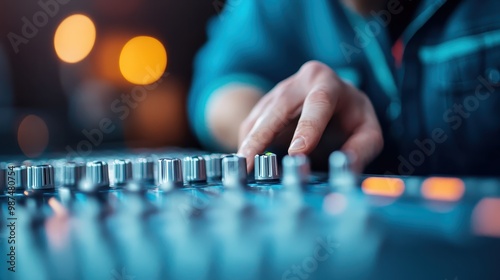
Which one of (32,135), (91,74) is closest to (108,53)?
(91,74)

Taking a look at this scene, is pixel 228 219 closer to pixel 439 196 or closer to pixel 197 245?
pixel 197 245

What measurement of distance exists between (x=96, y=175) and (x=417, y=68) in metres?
0.81

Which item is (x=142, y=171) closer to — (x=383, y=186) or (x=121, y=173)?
(x=121, y=173)

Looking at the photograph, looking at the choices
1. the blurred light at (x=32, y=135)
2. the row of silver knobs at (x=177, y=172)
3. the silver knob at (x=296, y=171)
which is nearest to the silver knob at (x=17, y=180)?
the row of silver knobs at (x=177, y=172)

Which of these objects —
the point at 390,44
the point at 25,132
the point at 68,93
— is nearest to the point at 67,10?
the point at 68,93

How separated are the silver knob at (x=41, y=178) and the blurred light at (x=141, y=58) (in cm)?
118

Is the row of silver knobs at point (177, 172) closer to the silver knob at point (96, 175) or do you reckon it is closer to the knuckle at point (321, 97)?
the silver knob at point (96, 175)

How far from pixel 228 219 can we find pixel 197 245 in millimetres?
86

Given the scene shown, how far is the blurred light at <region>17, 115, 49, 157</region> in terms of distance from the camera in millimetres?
1742

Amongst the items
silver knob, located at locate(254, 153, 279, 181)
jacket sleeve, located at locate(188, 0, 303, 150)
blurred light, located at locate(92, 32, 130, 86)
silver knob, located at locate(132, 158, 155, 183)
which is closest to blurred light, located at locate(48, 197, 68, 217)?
silver knob, located at locate(132, 158, 155, 183)

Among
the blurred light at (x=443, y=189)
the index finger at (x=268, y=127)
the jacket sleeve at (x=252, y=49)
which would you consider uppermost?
the jacket sleeve at (x=252, y=49)

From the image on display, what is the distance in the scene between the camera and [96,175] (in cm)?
62

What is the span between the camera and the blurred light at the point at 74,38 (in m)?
1.75

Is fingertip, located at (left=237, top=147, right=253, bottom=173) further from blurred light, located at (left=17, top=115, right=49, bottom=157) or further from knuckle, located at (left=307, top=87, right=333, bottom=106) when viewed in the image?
blurred light, located at (left=17, top=115, right=49, bottom=157)
